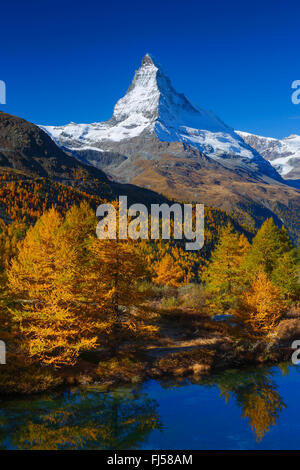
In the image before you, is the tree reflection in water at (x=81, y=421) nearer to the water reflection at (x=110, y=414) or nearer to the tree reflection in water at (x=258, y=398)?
the water reflection at (x=110, y=414)

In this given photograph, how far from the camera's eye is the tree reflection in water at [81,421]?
18.3 m

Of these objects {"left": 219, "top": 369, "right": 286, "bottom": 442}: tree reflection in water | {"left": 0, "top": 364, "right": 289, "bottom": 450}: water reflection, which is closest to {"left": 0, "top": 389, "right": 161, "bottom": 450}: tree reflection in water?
{"left": 0, "top": 364, "right": 289, "bottom": 450}: water reflection

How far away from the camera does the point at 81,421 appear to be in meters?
20.4

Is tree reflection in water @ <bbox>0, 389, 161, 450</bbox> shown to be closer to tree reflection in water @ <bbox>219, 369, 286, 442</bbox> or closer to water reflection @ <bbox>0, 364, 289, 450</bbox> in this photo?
water reflection @ <bbox>0, 364, 289, 450</bbox>

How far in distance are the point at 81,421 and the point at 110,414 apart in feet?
6.60

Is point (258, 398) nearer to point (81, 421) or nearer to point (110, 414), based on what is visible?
point (110, 414)

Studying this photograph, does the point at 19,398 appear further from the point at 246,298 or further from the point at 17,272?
the point at 246,298

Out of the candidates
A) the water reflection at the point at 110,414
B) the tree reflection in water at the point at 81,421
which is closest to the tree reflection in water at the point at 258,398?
the water reflection at the point at 110,414

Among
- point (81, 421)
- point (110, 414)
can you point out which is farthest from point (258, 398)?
point (81, 421)

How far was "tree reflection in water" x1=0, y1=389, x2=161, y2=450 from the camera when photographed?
18297mm

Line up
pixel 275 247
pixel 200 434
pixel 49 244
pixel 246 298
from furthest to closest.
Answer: pixel 275 247 → pixel 246 298 → pixel 49 244 → pixel 200 434

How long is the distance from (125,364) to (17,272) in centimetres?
1107

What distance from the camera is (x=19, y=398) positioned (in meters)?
22.6
